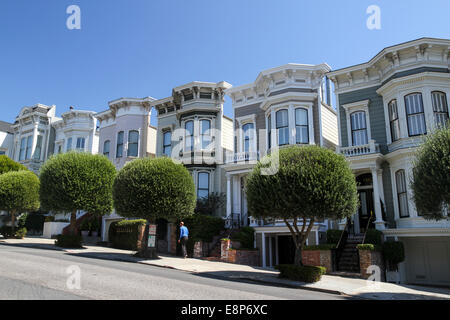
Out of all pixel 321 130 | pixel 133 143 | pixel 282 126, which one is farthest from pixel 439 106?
pixel 133 143

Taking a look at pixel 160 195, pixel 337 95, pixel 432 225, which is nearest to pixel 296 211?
pixel 160 195

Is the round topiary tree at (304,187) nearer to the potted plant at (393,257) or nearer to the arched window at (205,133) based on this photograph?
the potted plant at (393,257)

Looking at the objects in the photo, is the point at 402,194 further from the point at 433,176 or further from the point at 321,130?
the point at 433,176

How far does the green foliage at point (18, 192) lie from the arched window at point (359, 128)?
2144 cm

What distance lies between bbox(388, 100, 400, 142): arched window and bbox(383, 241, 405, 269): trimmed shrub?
5789 millimetres

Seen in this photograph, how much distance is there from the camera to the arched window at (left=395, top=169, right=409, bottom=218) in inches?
749

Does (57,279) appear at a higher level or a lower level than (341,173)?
lower

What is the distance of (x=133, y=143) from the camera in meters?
31.2

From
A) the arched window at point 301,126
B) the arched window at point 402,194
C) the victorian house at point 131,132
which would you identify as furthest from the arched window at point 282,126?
the victorian house at point 131,132

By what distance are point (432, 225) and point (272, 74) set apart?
12273 millimetres

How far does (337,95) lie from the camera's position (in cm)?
2239

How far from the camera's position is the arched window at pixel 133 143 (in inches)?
1222
